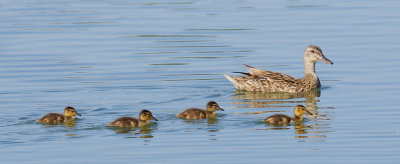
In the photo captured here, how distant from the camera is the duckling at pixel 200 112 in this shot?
13.8 metres

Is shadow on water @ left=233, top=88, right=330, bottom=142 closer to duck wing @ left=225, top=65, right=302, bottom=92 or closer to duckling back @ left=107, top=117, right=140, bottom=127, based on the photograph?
duck wing @ left=225, top=65, right=302, bottom=92

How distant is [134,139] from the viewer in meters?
12.7

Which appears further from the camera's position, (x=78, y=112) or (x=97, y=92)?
(x=97, y=92)

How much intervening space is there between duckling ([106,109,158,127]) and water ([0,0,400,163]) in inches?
4.8

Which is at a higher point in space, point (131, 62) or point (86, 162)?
point (131, 62)

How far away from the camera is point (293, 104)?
1566 cm

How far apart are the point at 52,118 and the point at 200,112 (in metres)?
1.98

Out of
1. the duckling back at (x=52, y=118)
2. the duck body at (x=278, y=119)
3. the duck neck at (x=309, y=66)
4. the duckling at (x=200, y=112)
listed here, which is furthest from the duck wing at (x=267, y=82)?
the duckling back at (x=52, y=118)

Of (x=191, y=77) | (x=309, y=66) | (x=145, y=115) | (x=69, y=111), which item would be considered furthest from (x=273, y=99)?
(x=69, y=111)

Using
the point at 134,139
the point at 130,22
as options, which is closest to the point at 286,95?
the point at 134,139

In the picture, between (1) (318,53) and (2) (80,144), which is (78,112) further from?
(1) (318,53)

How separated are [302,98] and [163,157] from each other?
523 centimetres

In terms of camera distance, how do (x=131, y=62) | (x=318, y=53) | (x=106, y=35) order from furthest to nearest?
1. (x=106, y=35)
2. (x=131, y=62)
3. (x=318, y=53)

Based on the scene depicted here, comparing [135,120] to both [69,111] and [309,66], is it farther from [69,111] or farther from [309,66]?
[309,66]
